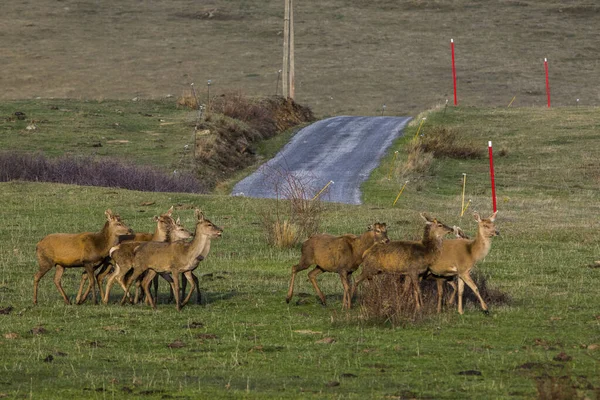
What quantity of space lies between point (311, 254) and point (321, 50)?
2717 inches

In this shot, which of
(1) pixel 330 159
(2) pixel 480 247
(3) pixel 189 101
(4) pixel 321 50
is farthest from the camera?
(4) pixel 321 50

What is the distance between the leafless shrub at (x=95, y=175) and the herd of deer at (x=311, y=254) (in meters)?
18.8

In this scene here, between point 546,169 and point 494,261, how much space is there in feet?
72.5

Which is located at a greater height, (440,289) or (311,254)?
(311,254)

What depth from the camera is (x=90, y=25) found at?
91500 millimetres

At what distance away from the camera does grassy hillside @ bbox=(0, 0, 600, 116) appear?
72.2 meters

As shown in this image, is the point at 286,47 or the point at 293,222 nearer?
the point at 293,222

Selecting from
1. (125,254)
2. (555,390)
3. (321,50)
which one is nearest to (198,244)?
(125,254)

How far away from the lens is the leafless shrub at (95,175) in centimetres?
3672

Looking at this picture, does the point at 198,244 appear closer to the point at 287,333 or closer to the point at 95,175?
the point at 287,333

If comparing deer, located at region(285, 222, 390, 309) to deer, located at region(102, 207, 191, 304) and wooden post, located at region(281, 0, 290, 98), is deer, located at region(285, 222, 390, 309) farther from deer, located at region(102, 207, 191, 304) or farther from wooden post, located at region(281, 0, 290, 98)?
wooden post, located at region(281, 0, 290, 98)

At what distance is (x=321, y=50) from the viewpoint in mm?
85062

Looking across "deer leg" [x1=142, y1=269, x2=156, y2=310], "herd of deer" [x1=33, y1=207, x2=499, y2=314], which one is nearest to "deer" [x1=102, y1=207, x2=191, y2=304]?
"herd of deer" [x1=33, y1=207, x2=499, y2=314]

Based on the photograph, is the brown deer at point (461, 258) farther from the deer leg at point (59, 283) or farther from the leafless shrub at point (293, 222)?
the leafless shrub at point (293, 222)
